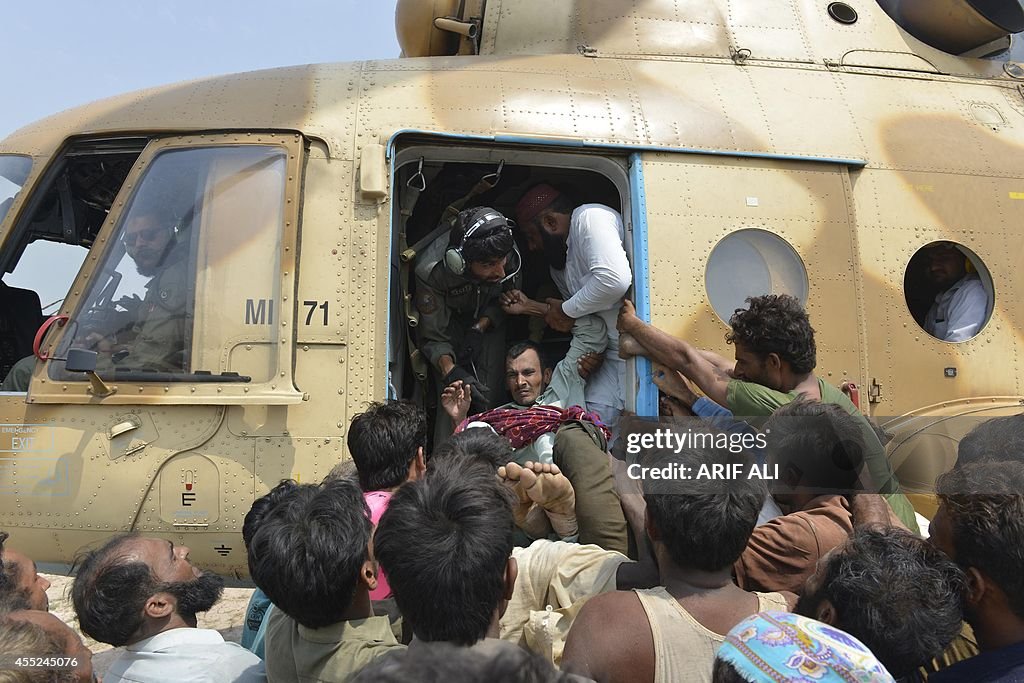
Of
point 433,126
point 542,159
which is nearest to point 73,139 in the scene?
point 433,126

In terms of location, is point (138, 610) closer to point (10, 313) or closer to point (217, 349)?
point (217, 349)

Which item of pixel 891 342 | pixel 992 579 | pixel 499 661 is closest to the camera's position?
pixel 499 661

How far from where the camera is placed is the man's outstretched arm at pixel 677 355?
3398 mm

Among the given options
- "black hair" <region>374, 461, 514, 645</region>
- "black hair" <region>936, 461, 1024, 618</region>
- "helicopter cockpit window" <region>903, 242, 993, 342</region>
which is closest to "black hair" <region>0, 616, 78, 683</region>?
"black hair" <region>374, 461, 514, 645</region>

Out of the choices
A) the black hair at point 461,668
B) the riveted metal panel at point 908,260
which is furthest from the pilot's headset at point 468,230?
the black hair at point 461,668

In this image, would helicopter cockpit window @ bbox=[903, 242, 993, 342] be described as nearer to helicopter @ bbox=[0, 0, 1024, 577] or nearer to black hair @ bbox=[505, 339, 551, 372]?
helicopter @ bbox=[0, 0, 1024, 577]

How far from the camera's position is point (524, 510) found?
2844 millimetres

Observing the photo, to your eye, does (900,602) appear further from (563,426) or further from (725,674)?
(563,426)

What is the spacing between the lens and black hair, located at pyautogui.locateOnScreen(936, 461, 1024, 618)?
1.71 meters

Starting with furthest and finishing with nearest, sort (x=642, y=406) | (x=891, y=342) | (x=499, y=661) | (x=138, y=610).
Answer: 1. (x=891, y=342)
2. (x=642, y=406)
3. (x=138, y=610)
4. (x=499, y=661)

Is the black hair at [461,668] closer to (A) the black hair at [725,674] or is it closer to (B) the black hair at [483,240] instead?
(A) the black hair at [725,674]

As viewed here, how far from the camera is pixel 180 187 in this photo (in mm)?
3893

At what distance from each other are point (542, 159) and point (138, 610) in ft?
9.78

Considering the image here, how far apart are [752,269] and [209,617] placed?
160 inches
